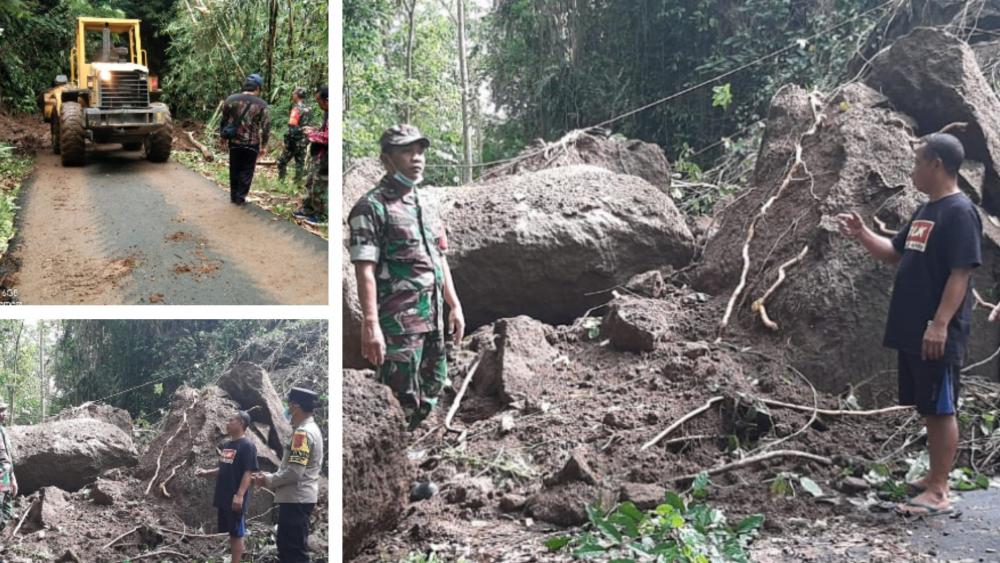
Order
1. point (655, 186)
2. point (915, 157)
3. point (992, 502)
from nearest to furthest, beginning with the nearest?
1. point (992, 502)
2. point (915, 157)
3. point (655, 186)

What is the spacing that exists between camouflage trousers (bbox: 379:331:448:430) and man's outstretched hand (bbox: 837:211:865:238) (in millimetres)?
1878

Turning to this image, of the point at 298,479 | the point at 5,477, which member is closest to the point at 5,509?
the point at 5,477

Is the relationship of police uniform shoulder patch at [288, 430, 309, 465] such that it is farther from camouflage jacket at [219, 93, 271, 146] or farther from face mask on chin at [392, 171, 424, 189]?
camouflage jacket at [219, 93, 271, 146]

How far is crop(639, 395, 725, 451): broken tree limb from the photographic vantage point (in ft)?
13.8

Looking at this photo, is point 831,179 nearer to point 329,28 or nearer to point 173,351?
point 329,28

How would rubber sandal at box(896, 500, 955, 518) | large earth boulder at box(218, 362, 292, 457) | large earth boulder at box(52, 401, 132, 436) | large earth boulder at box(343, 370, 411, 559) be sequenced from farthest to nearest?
1. large earth boulder at box(52, 401, 132, 436)
2. large earth boulder at box(218, 362, 292, 457)
3. large earth boulder at box(343, 370, 411, 559)
4. rubber sandal at box(896, 500, 955, 518)

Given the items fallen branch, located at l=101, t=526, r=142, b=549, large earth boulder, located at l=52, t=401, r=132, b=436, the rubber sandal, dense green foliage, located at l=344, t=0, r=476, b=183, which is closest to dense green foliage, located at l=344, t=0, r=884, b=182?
dense green foliage, located at l=344, t=0, r=476, b=183

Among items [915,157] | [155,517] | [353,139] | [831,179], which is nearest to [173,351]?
[155,517]

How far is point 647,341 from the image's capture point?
438 cm

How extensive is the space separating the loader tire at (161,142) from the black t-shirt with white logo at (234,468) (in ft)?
4.61

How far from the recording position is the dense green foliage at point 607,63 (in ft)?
14.8

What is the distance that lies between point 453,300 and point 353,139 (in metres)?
0.85

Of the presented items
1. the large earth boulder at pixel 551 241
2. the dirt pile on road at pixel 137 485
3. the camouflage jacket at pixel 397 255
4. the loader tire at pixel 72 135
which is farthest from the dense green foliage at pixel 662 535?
the loader tire at pixel 72 135

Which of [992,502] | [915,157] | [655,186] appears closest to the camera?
[992,502]
